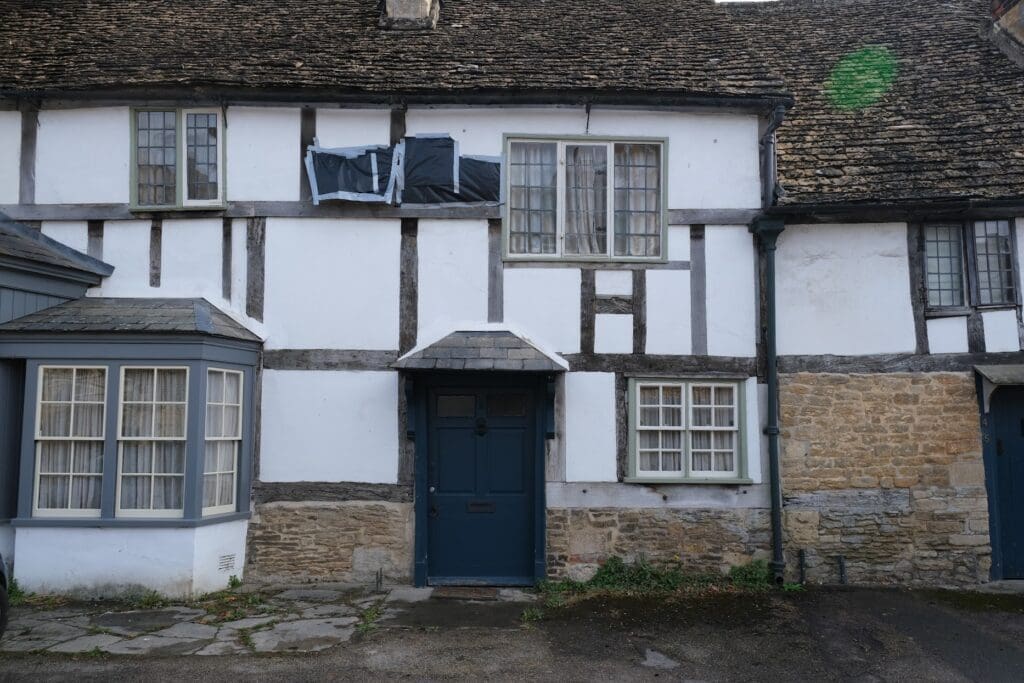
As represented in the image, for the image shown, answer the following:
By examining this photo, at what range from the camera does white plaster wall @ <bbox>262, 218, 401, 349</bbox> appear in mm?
9062

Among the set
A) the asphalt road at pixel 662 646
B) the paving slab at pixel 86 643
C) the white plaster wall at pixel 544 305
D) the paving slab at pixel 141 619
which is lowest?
the asphalt road at pixel 662 646

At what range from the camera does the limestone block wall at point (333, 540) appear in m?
8.80

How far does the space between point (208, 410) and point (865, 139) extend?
8.99 m

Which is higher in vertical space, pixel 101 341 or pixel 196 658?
pixel 101 341

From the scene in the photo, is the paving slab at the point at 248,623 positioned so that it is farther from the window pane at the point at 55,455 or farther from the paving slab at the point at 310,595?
the window pane at the point at 55,455

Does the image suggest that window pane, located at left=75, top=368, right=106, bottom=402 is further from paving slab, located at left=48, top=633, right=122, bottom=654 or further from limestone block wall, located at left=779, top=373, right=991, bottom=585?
limestone block wall, located at left=779, top=373, right=991, bottom=585

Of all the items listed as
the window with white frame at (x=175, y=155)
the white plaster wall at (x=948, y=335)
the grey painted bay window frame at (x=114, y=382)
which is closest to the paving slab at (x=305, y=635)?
the grey painted bay window frame at (x=114, y=382)

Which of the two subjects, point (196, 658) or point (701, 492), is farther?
point (701, 492)

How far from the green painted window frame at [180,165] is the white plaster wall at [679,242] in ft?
18.2

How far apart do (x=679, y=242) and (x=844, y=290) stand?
2156mm

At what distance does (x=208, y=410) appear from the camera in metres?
8.53

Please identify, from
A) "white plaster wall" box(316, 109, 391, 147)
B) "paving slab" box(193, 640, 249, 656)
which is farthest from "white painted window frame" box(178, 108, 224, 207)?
"paving slab" box(193, 640, 249, 656)

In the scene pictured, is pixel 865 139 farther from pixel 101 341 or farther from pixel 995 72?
pixel 101 341

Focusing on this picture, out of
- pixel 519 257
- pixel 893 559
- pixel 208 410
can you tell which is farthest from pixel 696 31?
pixel 208 410
